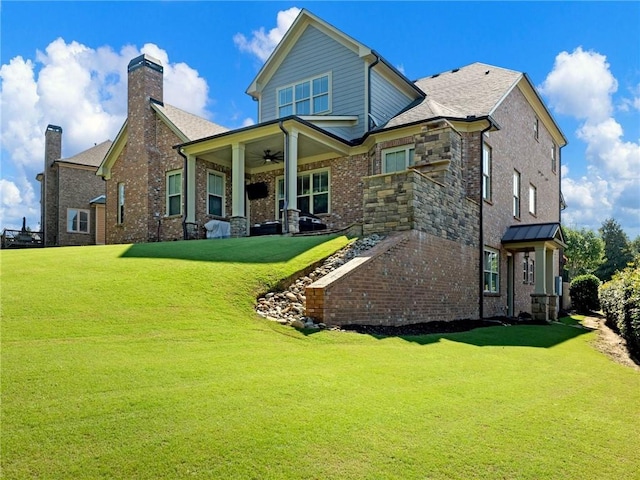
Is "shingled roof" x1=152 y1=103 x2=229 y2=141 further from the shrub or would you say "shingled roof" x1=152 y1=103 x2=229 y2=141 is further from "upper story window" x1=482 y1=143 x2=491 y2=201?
the shrub

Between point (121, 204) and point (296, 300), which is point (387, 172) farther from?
point (121, 204)

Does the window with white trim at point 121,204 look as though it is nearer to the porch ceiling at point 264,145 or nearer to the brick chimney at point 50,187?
the porch ceiling at point 264,145

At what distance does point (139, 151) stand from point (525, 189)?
54.4ft

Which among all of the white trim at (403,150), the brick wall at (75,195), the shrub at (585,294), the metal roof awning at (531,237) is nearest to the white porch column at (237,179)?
the white trim at (403,150)

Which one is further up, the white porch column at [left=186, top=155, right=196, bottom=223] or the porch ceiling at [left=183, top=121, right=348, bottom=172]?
the porch ceiling at [left=183, top=121, right=348, bottom=172]

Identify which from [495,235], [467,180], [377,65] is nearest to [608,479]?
[467,180]

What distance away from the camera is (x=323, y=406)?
427 centimetres

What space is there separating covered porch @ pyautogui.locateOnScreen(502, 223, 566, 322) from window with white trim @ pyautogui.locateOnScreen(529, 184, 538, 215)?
352 centimetres

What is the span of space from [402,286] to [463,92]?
1116cm

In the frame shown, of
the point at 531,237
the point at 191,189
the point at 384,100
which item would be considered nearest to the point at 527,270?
the point at 531,237

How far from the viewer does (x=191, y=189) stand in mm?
17984

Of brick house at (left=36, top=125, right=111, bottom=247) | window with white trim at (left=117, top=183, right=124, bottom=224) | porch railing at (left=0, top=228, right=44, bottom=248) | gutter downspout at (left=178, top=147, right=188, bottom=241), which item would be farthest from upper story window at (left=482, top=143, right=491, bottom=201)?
porch railing at (left=0, top=228, right=44, bottom=248)

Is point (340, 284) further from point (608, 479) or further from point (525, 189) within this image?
point (525, 189)

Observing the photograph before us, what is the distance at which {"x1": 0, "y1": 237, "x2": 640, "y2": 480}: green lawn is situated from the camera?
10.9 ft
